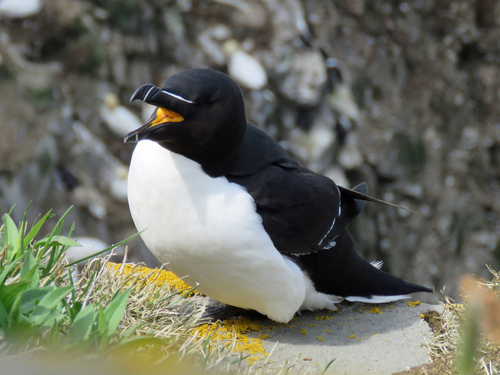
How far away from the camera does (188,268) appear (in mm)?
2994

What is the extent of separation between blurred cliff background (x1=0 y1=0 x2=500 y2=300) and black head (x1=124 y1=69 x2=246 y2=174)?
2834mm

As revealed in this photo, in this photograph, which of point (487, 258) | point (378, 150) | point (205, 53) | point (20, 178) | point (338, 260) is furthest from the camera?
point (487, 258)

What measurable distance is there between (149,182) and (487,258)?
532cm

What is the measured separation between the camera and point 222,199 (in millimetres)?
2879

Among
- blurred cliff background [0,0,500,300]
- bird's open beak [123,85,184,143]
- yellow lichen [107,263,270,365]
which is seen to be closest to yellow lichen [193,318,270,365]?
yellow lichen [107,263,270,365]

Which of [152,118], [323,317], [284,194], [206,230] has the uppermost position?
[152,118]

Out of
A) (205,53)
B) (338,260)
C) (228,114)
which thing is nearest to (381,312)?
(338,260)

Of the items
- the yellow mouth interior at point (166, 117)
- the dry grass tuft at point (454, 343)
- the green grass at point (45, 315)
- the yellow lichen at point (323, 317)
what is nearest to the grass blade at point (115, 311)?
the green grass at point (45, 315)

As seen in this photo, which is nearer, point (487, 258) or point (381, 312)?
point (381, 312)

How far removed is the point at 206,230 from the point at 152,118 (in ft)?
1.77

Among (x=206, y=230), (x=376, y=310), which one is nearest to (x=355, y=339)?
(x=376, y=310)

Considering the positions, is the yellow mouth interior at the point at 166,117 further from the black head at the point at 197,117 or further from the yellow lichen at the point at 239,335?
the yellow lichen at the point at 239,335

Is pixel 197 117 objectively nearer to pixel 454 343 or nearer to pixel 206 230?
pixel 206 230

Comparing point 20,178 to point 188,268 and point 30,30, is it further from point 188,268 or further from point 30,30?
point 188,268
